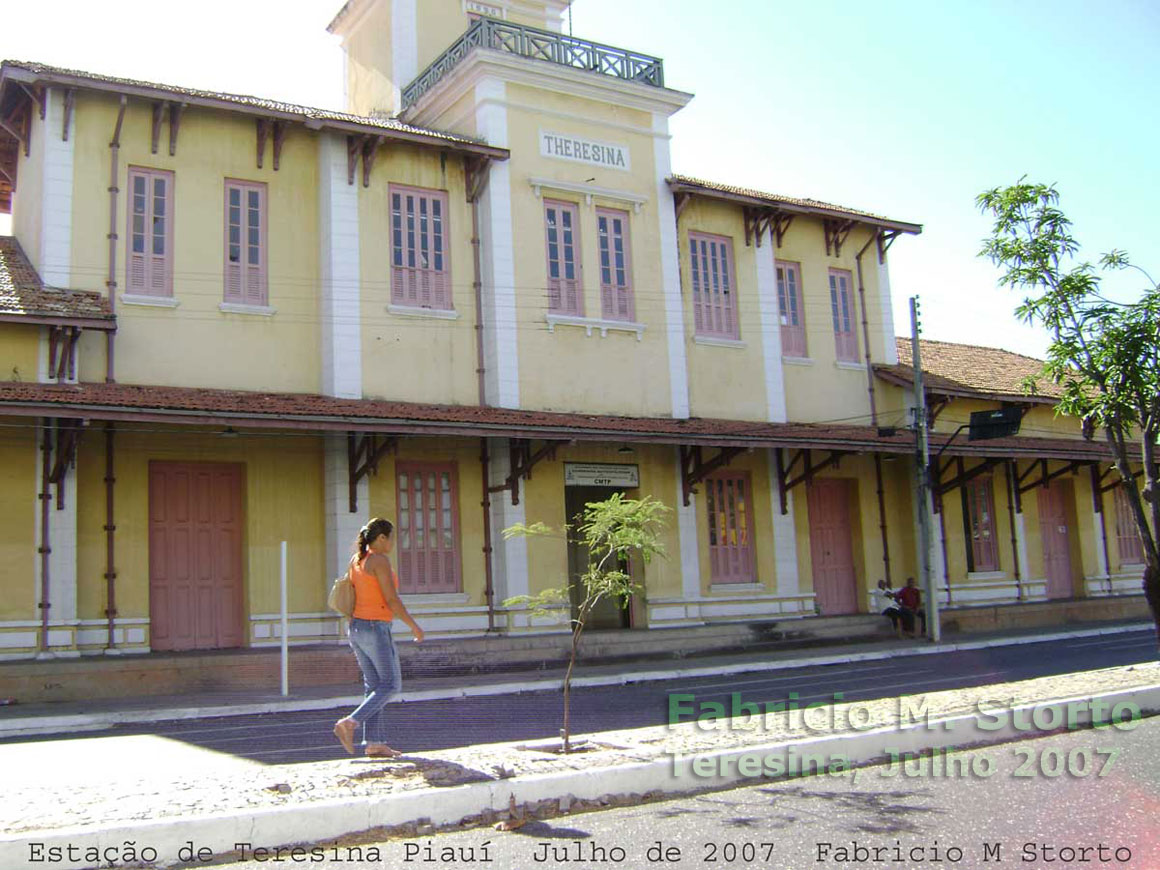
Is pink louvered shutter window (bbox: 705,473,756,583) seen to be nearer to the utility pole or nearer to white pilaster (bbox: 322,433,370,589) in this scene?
the utility pole

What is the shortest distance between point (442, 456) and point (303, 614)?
3.08 metres

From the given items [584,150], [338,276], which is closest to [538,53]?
[584,150]

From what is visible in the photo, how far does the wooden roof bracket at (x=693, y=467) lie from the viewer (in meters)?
19.1

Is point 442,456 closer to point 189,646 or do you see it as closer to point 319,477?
point 319,477

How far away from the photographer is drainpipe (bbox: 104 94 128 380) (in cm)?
1486

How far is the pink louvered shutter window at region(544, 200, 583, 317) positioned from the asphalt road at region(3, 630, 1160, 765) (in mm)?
6476

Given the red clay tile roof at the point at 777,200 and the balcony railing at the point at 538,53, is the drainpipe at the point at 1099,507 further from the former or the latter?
the balcony railing at the point at 538,53

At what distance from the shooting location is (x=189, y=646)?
50.8 feet

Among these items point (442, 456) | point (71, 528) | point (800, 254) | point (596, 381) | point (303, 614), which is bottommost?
point (303, 614)

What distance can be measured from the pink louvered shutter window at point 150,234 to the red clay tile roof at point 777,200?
8.39 metres

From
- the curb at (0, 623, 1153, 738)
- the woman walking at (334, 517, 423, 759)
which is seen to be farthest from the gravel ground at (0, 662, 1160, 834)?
the curb at (0, 623, 1153, 738)

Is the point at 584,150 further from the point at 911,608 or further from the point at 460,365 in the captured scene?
the point at 911,608

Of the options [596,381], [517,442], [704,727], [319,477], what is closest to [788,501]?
[596,381]

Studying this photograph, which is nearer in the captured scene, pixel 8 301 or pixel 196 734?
pixel 196 734
